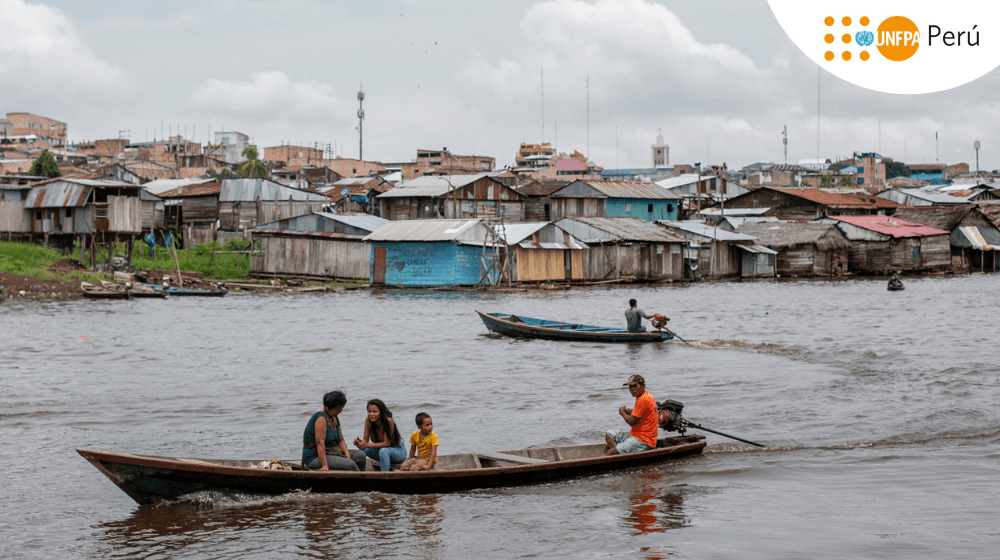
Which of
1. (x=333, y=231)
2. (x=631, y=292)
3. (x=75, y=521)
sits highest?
(x=333, y=231)

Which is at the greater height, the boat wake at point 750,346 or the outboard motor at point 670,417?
the boat wake at point 750,346

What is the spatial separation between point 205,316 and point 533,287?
51.7 feet

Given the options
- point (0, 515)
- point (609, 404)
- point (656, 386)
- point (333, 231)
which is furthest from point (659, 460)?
point (333, 231)

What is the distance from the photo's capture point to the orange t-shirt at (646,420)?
1123 centimetres

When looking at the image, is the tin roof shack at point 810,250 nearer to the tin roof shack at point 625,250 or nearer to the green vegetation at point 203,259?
the tin roof shack at point 625,250

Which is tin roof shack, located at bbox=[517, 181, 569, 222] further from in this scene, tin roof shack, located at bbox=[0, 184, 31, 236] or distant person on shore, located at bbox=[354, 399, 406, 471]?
distant person on shore, located at bbox=[354, 399, 406, 471]

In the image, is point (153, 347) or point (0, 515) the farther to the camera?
point (153, 347)

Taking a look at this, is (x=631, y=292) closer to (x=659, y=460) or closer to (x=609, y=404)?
(x=609, y=404)

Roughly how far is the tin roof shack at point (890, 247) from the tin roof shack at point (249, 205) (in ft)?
105

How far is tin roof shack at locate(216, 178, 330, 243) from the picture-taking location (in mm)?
48812

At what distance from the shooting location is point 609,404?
1599cm

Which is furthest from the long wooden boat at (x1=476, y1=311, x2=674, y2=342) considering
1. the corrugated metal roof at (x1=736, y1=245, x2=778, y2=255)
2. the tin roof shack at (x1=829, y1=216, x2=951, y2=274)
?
the tin roof shack at (x1=829, y1=216, x2=951, y2=274)

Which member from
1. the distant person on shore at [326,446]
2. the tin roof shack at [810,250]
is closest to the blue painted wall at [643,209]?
the tin roof shack at [810,250]

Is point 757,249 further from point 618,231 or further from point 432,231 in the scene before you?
point 432,231
